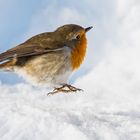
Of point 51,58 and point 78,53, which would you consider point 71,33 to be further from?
point 51,58

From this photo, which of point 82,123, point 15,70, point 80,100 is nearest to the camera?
point 82,123

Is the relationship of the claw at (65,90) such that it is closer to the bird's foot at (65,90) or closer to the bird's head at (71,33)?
the bird's foot at (65,90)

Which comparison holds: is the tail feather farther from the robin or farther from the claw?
the claw

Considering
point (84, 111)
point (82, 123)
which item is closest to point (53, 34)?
point (84, 111)

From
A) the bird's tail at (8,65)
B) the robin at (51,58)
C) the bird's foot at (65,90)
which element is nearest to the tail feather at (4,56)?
the robin at (51,58)

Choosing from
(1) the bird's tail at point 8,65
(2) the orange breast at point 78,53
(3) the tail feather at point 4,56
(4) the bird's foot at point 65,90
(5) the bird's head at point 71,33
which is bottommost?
(3) the tail feather at point 4,56

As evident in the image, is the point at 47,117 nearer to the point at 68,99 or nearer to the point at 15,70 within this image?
the point at 68,99

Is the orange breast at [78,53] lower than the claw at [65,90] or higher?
higher
